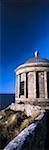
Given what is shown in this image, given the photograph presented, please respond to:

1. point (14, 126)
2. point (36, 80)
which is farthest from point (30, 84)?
point (14, 126)

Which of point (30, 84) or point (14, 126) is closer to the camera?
point (14, 126)

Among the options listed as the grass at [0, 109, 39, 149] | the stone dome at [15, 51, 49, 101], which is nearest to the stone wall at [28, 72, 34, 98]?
the stone dome at [15, 51, 49, 101]

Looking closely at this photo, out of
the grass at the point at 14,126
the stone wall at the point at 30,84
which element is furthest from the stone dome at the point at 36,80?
the grass at the point at 14,126

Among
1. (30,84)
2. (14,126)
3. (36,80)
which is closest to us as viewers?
(14,126)

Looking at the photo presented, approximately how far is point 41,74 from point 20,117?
16.5 feet

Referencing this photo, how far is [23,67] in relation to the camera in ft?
53.8

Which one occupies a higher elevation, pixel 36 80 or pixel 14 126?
pixel 36 80

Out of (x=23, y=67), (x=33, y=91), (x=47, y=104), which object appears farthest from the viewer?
(x=23, y=67)

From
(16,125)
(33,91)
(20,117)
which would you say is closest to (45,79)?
(33,91)

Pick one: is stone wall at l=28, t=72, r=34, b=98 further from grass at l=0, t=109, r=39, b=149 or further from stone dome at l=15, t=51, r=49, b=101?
grass at l=0, t=109, r=39, b=149

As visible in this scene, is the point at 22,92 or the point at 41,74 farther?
the point at 22,92

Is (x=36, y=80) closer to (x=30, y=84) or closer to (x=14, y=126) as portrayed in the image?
(x=30, y=84)

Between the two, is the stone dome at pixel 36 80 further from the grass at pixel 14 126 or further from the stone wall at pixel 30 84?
the grass at pixel 14 126

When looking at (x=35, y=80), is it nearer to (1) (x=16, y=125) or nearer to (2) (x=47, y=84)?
(2) (x=47, y=84)
